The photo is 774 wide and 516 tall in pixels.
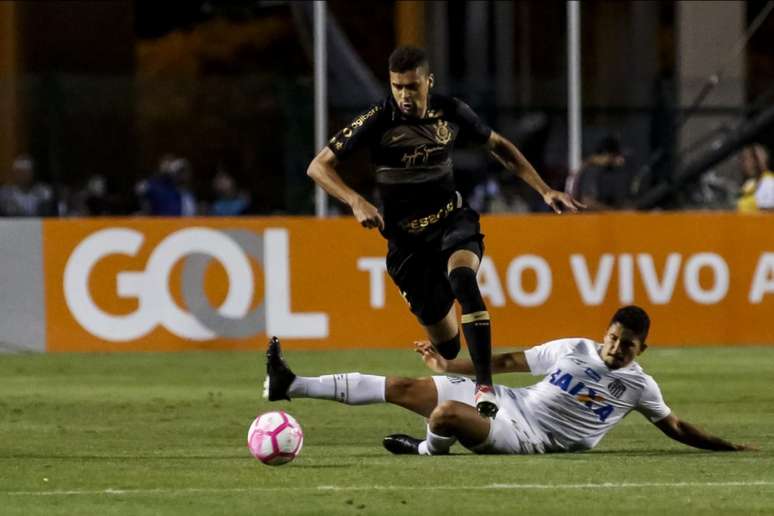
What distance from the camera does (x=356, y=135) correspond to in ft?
38.7

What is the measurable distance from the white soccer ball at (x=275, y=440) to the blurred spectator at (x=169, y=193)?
12.9m

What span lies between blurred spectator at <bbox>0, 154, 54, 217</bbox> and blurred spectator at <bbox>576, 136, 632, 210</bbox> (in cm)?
609

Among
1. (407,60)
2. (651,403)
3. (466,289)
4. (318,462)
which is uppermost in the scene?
(407,60)

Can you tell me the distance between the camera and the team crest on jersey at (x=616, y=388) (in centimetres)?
A: 1094

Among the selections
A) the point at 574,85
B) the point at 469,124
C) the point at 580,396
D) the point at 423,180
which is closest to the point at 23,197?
the point at 574,85

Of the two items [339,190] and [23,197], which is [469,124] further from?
[23,197]

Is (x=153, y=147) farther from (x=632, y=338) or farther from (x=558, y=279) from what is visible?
(x=632, y=338)

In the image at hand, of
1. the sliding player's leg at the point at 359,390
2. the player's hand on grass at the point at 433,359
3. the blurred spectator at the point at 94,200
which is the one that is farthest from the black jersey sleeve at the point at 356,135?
the blurred spectator at the point at 94,200

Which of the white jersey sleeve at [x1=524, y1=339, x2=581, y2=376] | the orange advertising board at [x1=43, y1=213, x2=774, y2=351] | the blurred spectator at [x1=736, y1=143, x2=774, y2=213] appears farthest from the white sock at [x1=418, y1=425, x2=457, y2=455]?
the blurred spectator at [x1=736, y1=143, x2=774, y2=213]

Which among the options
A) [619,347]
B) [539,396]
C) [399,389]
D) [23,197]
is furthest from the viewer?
[23,197]

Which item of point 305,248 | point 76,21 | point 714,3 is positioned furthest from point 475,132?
point 76,21

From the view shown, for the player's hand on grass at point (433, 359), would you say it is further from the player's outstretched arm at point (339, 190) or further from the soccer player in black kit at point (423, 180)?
the player's outstretched arm at point (339, 190)

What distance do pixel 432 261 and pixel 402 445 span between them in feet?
4.67

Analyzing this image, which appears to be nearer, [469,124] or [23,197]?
[469,124]
